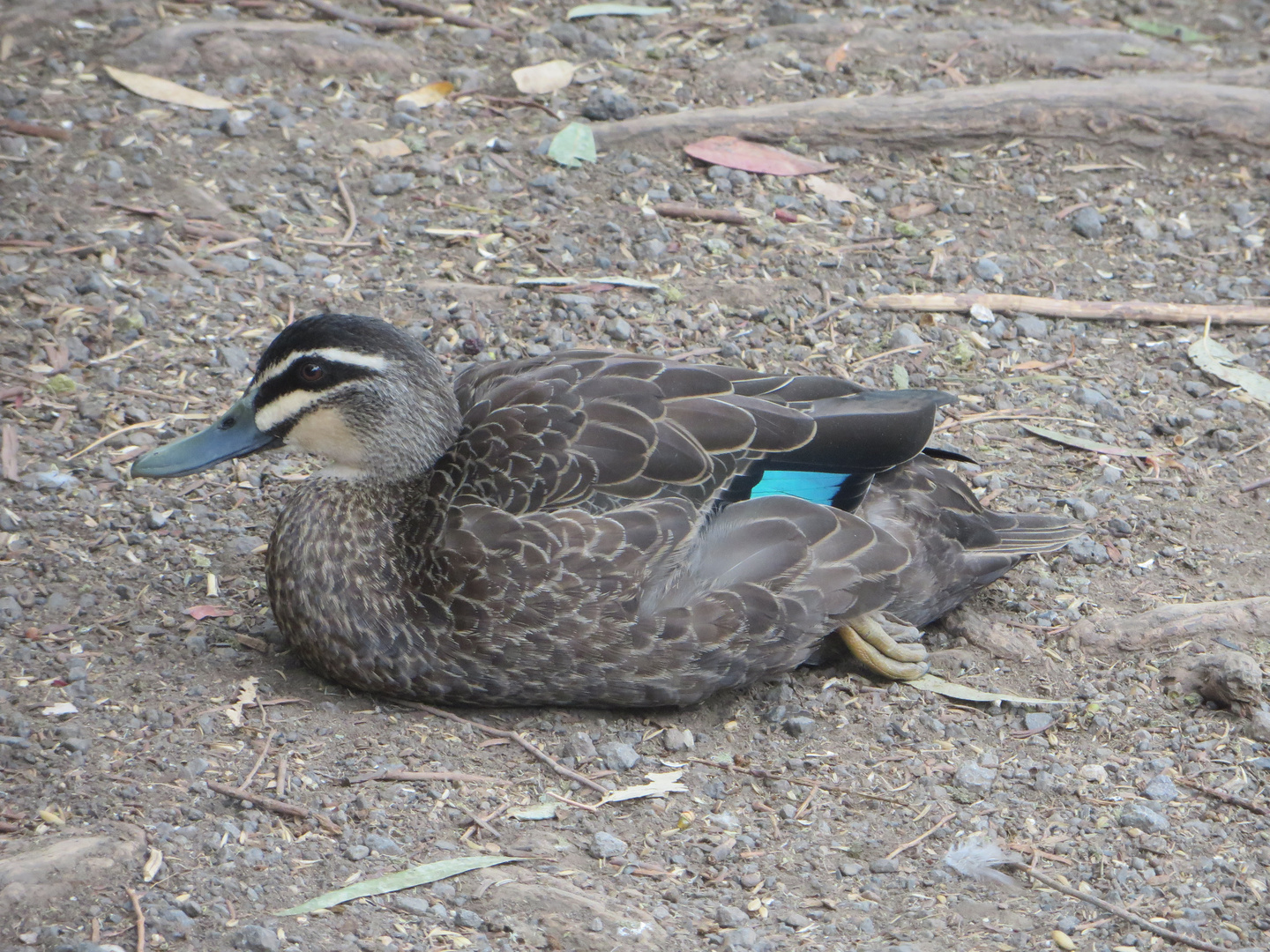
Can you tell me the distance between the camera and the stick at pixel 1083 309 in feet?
21.2

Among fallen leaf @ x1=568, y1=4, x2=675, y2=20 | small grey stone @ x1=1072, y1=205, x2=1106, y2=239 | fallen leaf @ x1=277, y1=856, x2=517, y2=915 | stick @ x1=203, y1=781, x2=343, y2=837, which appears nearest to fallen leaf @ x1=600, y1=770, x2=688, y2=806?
fallen leaf @ x1=277, y1=856, x2=517, y2=915

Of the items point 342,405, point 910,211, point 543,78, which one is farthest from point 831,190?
point 342,405

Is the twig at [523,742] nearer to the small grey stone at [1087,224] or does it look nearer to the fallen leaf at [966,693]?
the fallen leaf at [966,693]

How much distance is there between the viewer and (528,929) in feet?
11.6

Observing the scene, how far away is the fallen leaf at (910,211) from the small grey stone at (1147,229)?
993 mm

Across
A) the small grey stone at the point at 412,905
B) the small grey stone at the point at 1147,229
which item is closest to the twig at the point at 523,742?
the small grey stone at the point at 412,905

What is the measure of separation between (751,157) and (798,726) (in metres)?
3.72

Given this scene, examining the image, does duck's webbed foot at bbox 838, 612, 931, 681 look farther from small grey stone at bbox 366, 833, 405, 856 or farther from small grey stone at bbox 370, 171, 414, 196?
small grey stone at bbox 370, 171, 414, 196

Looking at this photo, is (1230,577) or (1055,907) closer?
(1055,907)

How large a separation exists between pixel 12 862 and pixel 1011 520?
129 inches

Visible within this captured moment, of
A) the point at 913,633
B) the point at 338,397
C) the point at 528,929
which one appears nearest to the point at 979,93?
the point at 913,633

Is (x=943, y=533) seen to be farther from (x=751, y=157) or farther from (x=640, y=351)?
(x=751, y=157)

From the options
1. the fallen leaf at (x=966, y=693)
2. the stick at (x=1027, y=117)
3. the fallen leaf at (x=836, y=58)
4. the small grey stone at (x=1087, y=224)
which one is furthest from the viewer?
the fallen leaf at (x=836, y=58)

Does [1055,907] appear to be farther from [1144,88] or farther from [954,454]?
[1144,88]
